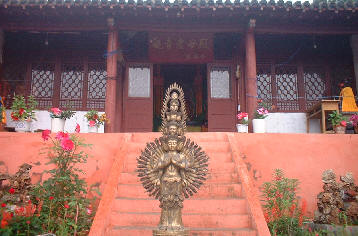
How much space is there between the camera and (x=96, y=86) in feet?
31.9

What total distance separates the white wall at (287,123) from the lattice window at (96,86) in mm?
5033

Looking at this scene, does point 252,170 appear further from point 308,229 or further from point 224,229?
point 224,229

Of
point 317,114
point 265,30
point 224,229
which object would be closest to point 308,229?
point 224,229

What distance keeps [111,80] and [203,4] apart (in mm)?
2901

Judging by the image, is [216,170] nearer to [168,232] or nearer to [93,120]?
[168,232]

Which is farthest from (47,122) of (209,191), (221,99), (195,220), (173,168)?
(173,168)

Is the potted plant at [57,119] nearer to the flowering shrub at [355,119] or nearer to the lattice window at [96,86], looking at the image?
the lattice window at [96,86]

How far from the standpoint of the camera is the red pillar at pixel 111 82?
7.89 meters

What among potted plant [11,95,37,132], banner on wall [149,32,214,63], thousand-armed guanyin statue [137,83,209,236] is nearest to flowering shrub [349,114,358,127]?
banner on wall [149,32,214,63]

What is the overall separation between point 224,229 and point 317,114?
19.2 feet

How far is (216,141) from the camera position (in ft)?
19.9

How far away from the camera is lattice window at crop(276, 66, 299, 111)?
9.57m

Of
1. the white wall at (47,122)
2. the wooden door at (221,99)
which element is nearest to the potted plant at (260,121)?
the wooden door at (221,99)

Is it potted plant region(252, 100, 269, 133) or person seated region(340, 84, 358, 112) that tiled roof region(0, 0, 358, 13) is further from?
potted plant region(252, 100, 269, 133)
